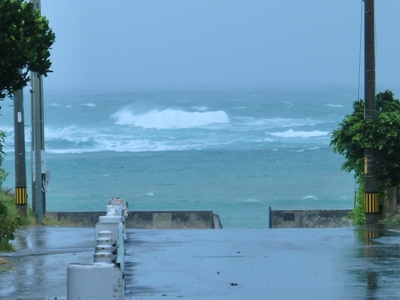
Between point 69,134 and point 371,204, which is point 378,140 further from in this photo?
point 69,134

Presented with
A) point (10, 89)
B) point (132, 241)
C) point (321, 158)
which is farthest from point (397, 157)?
point (321, 158)

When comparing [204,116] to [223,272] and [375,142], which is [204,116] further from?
[223,272]

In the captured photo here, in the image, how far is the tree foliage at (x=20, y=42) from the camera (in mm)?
9422

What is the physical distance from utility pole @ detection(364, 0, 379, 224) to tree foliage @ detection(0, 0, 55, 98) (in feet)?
34.4

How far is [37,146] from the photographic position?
67.9 ft

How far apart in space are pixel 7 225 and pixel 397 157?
33.0 ft

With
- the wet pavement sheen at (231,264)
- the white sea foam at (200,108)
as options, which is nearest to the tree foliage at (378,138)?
the wet pavement sheen at (231,264)

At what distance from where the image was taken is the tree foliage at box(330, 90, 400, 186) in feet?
62.7

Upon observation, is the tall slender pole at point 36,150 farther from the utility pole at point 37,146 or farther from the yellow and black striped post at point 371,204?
the yellow and black striped post at point 371,204

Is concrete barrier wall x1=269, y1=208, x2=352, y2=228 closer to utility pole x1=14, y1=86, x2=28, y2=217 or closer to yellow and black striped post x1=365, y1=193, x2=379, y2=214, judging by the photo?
yellow and black striped post x1=365, y1=193, x2=379, y2=214

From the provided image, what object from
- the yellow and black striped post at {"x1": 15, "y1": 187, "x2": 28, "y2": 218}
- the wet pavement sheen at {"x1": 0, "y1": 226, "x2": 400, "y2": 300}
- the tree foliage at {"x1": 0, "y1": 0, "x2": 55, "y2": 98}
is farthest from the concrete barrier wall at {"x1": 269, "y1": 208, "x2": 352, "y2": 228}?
the tree foliage at {"x1": 0, "y1": 0, "x2": 55, "y2": 98}

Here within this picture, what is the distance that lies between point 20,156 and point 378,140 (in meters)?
8.87

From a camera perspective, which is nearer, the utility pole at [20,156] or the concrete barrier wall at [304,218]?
the utility pole at [20,156]

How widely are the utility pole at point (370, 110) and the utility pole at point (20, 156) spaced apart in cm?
846
